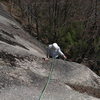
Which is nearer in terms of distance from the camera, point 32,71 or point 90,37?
point 32,71

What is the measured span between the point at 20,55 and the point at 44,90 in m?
1.99

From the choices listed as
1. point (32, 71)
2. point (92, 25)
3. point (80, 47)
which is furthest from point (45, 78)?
point (92, 25)

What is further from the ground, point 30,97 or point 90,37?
point 30,97

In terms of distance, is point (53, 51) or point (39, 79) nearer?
point (39, 79)

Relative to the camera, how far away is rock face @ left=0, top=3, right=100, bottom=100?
31.9 feet

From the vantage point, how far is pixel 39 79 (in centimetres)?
1049

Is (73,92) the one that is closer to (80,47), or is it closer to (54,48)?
(54,48)

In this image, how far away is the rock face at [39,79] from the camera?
971cm

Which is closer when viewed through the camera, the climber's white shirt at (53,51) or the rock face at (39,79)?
the rock face at (39,79)

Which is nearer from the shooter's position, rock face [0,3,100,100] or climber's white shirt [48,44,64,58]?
rock face [0,3,100,100]

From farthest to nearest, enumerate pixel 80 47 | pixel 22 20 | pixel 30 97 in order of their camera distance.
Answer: pixel 22 20 → pixel 80 47 → pixel 30 97

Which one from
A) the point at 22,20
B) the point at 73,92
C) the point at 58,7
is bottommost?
the point at 22,20

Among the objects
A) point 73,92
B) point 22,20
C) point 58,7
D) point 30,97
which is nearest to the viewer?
point 30,97

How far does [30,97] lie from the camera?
950cm
